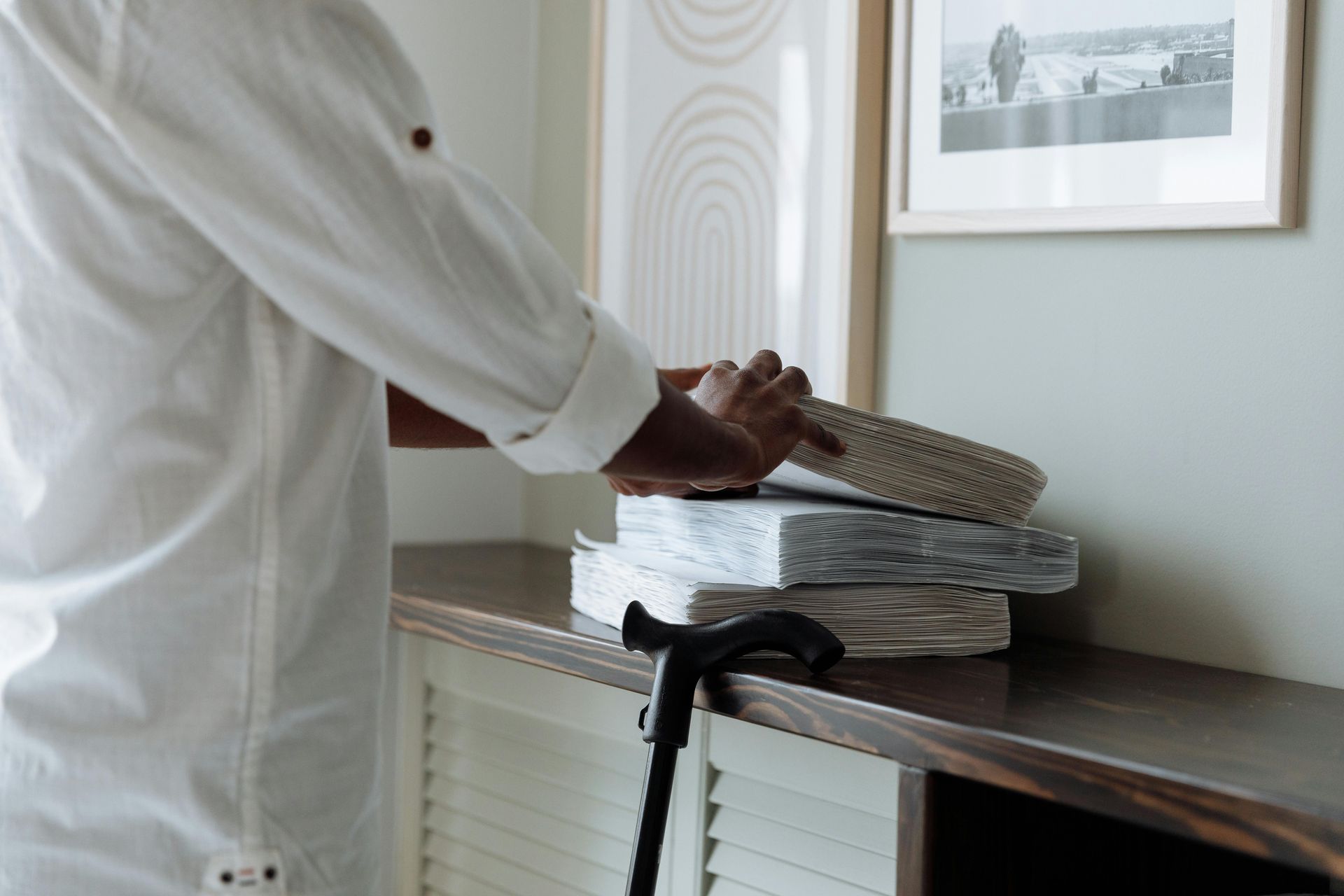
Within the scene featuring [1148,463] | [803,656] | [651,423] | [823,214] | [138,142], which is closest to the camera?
[138,142]

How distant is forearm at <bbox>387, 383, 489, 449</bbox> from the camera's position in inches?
37.4

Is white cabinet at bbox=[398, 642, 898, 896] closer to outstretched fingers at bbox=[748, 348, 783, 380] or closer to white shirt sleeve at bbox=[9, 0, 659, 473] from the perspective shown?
outstretched fingers at bbox=[748, 348, 783, 380]

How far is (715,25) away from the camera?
5.21 feet

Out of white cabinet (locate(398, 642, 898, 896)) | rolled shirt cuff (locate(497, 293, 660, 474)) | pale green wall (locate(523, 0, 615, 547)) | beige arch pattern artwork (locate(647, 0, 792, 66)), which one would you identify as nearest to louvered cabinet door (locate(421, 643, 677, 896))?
white cabinet (locate(398, 642, 898, 896))

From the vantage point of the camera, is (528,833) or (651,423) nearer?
(651,423)

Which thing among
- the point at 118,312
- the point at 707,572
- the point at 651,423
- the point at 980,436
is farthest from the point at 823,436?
the point at 118,312

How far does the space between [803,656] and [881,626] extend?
0.14 meters

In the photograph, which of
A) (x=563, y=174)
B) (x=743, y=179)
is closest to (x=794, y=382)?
(x=743, y=179)

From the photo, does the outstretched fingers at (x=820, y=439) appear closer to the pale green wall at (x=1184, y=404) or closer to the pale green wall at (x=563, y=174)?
the pale green wall at (x=1184, y=404)

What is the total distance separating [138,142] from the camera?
61 cm

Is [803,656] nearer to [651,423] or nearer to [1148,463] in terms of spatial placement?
[651,423]

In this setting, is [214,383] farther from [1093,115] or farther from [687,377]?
[1093,115]

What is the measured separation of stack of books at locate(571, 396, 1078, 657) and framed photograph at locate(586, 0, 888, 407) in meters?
0.34

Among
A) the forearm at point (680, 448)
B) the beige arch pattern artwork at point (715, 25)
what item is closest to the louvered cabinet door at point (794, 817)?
the forearm at point (680, 448)
